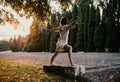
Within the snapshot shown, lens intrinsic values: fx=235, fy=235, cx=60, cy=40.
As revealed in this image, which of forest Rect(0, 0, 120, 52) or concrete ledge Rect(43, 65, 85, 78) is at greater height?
forest Rect(0, 0, 120, 52)

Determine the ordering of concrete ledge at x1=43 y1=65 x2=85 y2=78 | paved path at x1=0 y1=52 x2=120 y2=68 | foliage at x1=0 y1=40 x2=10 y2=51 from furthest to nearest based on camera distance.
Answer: foliage at x1=0 y1=40 x2=10 y2=51 → paved path at x1=0 y1=52 x2=120 y2=68 → concrete ledge at x1=43 y1=65 x2=85 y2=78

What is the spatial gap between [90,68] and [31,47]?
45.1m

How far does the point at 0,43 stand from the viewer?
263 feet

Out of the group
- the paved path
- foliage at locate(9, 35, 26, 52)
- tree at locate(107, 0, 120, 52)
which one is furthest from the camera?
foliage at locate(9, 35, 26, 52)

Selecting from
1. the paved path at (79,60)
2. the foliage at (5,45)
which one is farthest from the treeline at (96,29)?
the foliage at (5,45)

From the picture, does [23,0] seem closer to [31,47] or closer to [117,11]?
[117,11]

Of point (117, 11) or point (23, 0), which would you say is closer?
point (23, 0)

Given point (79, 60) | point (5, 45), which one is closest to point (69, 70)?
point (79, 60)

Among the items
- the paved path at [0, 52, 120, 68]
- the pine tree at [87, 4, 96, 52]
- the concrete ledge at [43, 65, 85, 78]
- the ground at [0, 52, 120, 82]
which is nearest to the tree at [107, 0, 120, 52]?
the pine tree at [87, 4, 96, 52]

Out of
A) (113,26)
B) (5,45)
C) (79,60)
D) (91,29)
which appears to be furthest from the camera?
(5,45)

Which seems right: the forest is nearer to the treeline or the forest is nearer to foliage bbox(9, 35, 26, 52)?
the treeline

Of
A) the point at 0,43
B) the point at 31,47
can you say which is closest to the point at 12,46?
the point at 0,43

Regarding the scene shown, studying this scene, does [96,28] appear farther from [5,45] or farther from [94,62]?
[5,45]

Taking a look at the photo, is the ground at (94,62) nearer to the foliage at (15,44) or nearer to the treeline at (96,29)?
the treeline at (96,29)
